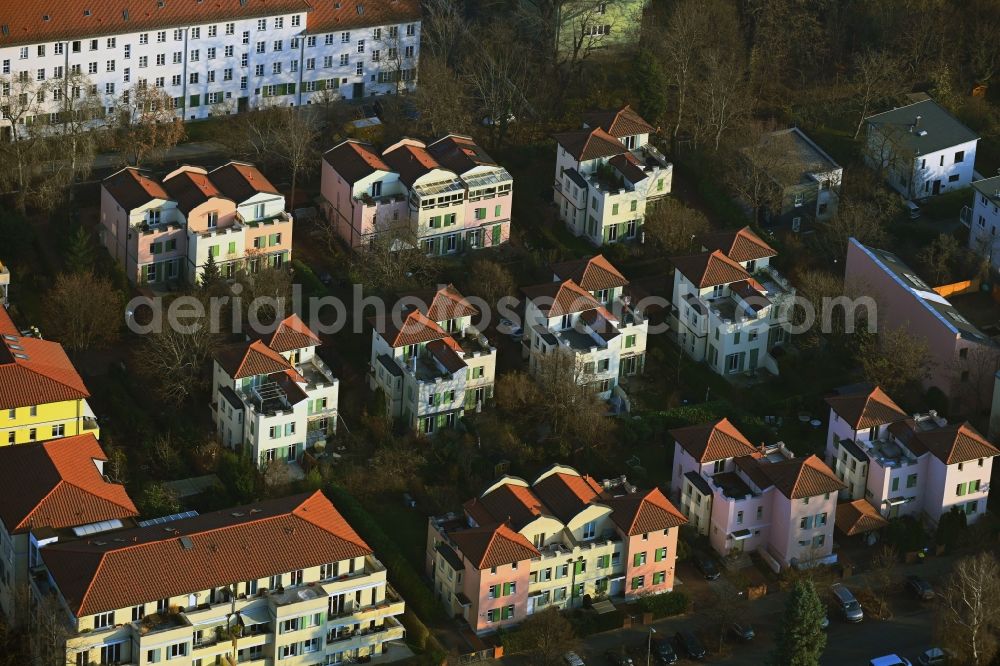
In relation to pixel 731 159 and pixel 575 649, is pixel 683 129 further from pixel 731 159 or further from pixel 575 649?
pixel 575 649

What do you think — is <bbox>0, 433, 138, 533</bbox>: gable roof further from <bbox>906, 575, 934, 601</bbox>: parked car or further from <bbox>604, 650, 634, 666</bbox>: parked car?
<bbox>906, 575, 934, 601</bbox>: parked car

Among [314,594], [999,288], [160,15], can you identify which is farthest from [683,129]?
[314,594]

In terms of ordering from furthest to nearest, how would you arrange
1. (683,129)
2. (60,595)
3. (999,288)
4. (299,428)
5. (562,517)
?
(683,129) < (999,288) < (299,428) < (562,517) < (60,595)

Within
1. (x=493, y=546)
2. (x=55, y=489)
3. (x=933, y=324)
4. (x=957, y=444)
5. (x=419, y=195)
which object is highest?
(x=419, y=195)

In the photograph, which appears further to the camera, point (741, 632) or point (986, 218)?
point (986, 218)

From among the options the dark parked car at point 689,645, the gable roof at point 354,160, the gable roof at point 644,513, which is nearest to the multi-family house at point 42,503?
the gable roof at point 644,513

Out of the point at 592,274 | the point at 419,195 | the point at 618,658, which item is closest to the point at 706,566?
the point at 618,658

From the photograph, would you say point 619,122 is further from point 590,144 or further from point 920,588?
point 920,588
